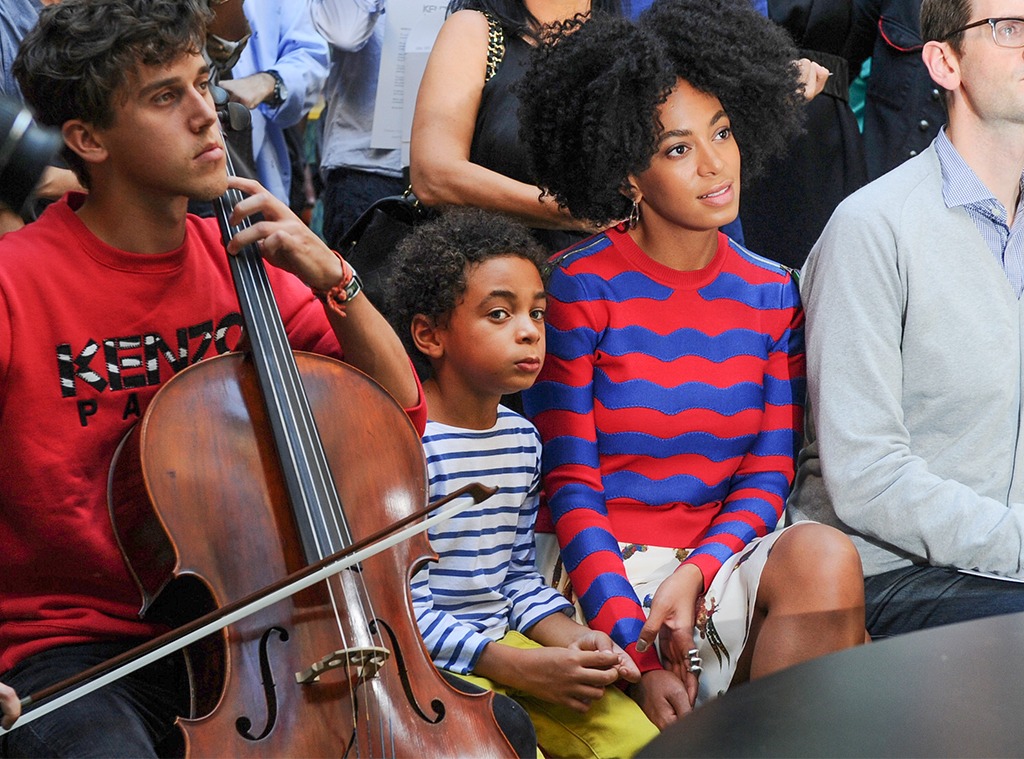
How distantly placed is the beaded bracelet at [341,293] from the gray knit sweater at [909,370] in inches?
30.7

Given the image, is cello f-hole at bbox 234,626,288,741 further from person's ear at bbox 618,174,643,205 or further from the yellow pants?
person's ear at bbox 618,174,643,205

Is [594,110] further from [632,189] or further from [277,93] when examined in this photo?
[277,93]

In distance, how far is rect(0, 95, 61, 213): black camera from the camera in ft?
3.88

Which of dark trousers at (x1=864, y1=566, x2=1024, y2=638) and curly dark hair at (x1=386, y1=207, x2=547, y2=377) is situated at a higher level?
curly dark hair at (x1=386, y1=207, x2=547, y2=377)

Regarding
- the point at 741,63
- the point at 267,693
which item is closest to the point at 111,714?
the point at 267,693

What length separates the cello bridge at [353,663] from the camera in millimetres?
1489

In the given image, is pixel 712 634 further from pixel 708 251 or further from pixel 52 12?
pixel 52 12

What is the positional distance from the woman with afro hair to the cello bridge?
1.98 ft

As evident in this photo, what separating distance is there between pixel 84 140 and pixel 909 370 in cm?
129

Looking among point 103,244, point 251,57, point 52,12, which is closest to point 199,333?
point 103,244

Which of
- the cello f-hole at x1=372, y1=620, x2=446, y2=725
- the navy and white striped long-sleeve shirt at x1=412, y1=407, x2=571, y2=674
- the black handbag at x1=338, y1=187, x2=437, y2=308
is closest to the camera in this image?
the cello f-hole at x1=372, y1=620, x2=446, y2=725

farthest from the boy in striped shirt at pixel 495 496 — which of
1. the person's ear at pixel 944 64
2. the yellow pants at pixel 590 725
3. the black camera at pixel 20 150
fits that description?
the black camera at pixel 20 150

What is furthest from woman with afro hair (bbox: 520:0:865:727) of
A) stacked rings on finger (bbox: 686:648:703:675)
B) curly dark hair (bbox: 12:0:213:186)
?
curly dark hair (bbox: 12:0:213:186)

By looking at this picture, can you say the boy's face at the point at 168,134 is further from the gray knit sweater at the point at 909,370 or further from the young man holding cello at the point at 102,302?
the gray knit sweater at the point at 909,370
